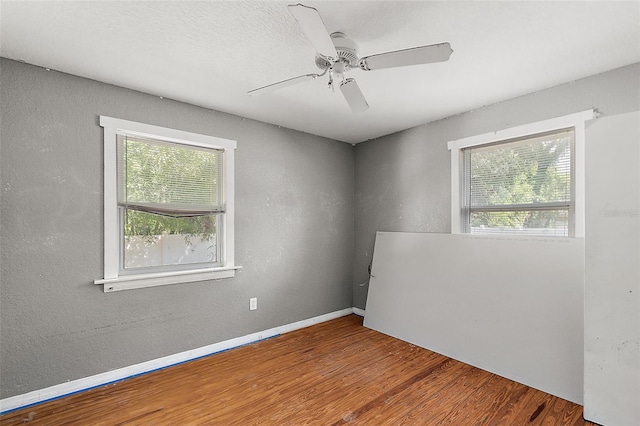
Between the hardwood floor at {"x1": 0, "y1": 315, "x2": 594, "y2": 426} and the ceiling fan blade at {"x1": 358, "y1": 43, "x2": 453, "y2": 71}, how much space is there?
2.14 metres

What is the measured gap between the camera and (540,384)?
7.68 ft

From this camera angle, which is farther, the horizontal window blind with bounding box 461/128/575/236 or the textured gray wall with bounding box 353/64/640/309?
the horizontal window blind with bounding box 461/128/575/236

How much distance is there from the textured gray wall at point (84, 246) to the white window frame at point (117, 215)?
0.06 meters

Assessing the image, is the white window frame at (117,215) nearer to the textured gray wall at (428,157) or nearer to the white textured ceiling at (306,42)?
the white textured ceiling at (306,42)

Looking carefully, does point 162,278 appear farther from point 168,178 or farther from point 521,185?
point 521,185

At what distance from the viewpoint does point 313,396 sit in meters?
2.26

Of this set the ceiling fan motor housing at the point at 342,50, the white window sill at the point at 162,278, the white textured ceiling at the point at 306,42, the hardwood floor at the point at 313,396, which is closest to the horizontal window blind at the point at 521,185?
the white textured ceiling at the point at 306,42

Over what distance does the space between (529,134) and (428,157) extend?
3.20 feet

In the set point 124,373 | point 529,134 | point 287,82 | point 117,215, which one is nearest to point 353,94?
point 287,82

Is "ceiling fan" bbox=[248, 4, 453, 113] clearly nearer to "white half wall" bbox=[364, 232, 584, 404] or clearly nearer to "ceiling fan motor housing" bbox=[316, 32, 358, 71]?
"ceiling fan motor housing" bbox=[316, 32, 358, 71]

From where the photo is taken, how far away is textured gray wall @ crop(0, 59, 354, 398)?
2.14 meters

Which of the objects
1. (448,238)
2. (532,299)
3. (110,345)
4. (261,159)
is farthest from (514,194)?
(110,345)

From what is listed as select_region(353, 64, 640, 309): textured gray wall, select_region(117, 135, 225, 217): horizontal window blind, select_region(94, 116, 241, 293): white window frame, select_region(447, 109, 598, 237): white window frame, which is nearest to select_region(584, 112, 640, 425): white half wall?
select_region(353, 64, 640, 309): textured gray wall

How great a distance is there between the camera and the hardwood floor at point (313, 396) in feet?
6.59
